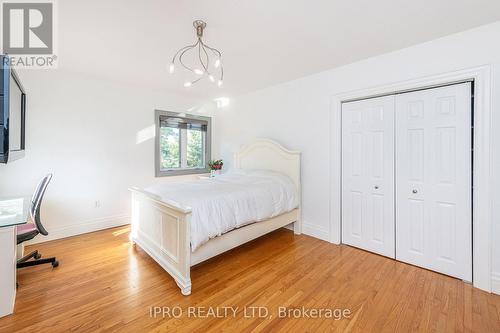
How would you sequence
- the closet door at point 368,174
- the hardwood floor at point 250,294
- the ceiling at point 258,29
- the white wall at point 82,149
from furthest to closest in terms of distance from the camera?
1. the white wall at point 82,149
2. the closet door at point 368,174
3. the ceiling at point 258,29
4. the hardwood floor at point 250,294

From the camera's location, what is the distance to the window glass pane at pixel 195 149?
4.79m

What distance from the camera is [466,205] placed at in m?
2.18

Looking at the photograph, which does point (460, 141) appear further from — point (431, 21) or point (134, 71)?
point (134, 71)

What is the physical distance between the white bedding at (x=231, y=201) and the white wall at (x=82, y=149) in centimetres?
135

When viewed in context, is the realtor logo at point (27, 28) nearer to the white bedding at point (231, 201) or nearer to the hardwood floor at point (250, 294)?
the white bedding at point (231, 201)

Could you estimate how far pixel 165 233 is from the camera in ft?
7.44

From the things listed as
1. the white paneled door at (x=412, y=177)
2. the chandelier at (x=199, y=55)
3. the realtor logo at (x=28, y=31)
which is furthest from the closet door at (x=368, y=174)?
the realtor logo at (x=28, y=31)

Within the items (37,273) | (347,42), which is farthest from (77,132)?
(347,42)

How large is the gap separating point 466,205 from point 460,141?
0.63 m

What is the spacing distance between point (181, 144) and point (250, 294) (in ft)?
11.3

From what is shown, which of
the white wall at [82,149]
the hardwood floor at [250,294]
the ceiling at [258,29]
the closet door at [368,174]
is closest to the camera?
the hardwood floor at [250,294]

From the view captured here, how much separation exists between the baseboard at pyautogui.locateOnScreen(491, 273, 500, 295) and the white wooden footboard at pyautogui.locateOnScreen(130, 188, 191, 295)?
2756 mm

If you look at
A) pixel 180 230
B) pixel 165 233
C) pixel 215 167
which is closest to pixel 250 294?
pixel 180 230

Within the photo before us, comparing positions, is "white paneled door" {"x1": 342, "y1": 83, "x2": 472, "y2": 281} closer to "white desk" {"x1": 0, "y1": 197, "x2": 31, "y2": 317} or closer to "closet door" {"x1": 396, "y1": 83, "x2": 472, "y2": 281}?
"closet door" {"x1": 396, "y1": 83, "x2": 472, "y2": 281}
